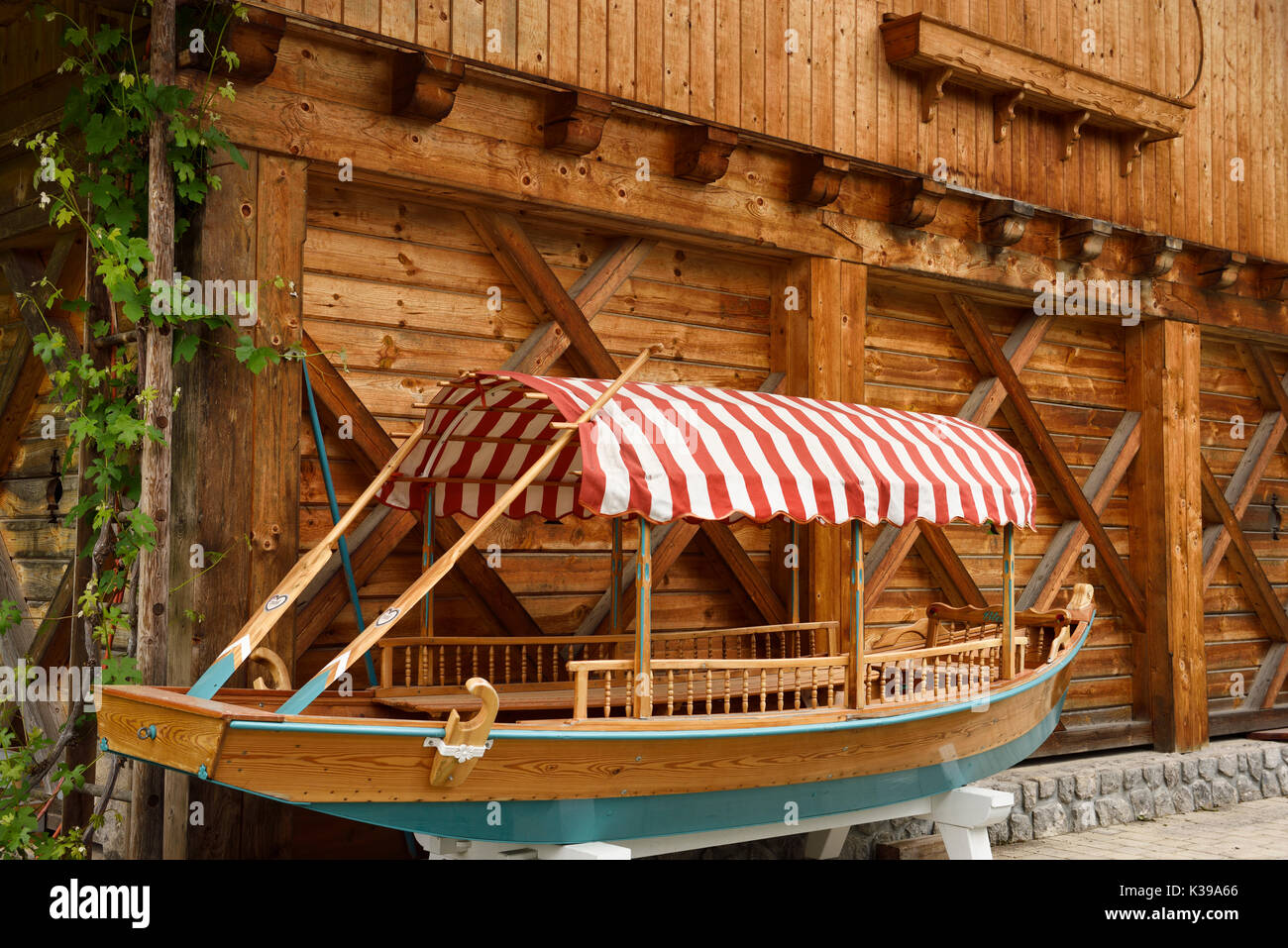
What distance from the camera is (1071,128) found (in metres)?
10.4

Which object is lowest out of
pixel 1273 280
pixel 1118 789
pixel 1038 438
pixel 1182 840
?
pixel 1182 840

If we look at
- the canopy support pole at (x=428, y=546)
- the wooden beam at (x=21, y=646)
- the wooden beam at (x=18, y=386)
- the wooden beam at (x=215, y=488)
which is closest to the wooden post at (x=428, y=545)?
the canopy support pole at (x=428, y=546)

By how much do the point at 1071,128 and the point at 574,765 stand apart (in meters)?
7.58

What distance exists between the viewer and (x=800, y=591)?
28.1ft

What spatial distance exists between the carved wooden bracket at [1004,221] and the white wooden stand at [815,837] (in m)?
4.48

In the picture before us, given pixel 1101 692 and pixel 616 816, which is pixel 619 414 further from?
pixel 1101 692

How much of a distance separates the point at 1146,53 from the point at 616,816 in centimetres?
902

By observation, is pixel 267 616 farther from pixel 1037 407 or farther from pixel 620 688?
pixel 1037 407

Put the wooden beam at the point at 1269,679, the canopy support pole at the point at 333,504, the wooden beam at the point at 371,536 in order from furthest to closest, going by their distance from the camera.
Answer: the wooden beam at the point at 1269,679 < the wooden beam at the point at 371,536 < the canopy support pole at the point at 333,504

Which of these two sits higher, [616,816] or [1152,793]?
[616,816]

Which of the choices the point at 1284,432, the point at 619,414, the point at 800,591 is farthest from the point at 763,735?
the point at 1284,432

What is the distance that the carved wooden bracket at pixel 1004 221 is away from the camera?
9531 millimetres

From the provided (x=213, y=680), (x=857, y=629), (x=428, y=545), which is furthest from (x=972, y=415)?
(x=213, y=680)

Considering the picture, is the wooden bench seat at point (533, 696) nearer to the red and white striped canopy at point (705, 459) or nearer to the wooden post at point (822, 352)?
the red and white striped canopy at point (705, 459)
